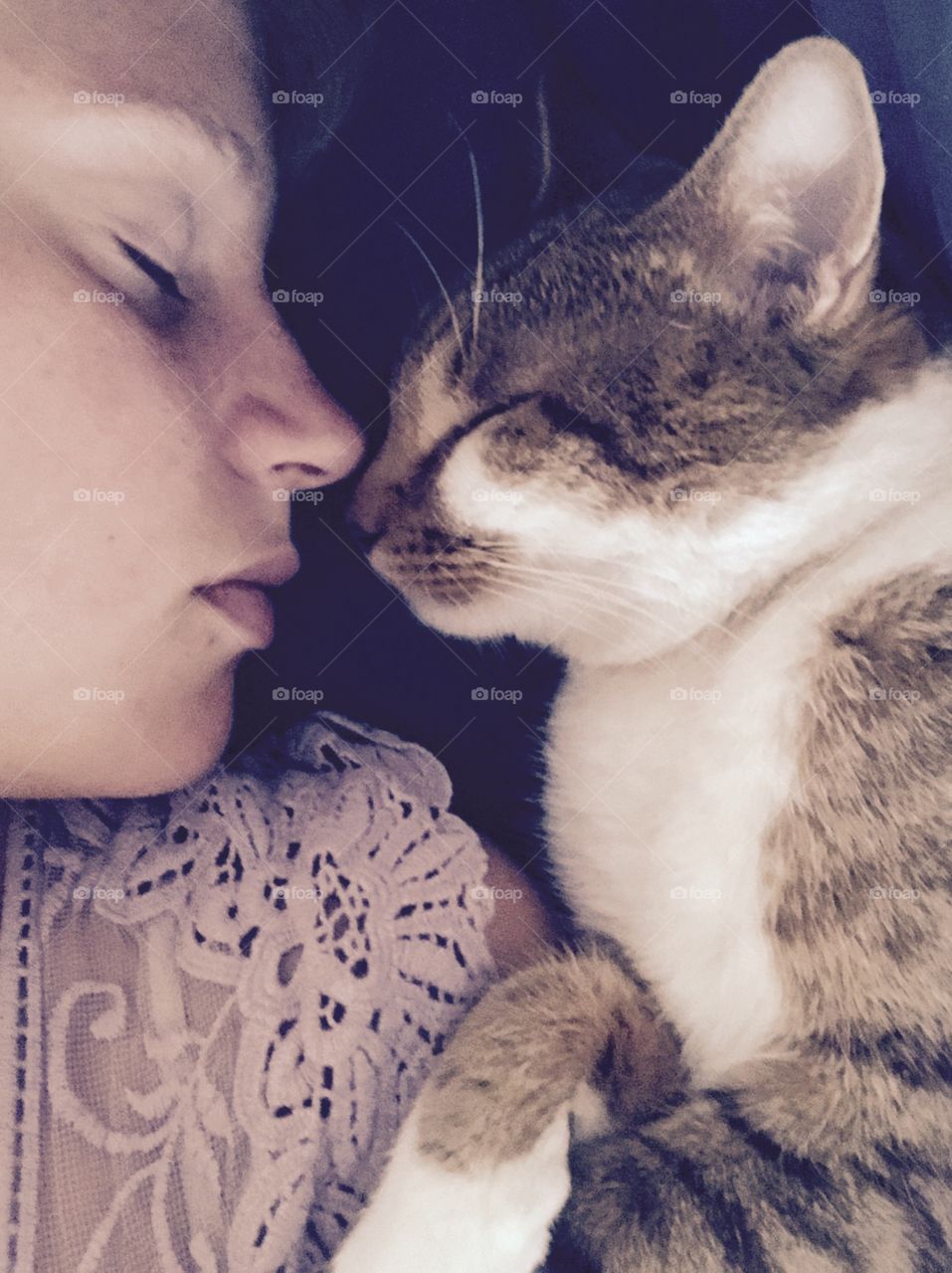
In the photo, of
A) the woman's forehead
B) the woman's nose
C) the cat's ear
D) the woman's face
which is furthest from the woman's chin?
the cat's ear

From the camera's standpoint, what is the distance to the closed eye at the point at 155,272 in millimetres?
664

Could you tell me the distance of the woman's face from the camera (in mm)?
590

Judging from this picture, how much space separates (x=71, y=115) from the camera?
1.94ft

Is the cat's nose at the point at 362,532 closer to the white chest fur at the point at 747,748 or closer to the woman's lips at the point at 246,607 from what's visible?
the woman's lips at the point at 246,607

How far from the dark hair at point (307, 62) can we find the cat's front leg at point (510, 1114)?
777 millimetres

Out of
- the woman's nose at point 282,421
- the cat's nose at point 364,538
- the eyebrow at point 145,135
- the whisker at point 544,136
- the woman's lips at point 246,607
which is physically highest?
the whisker at point 544,136

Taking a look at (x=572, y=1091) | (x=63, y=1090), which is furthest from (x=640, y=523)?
(x=63, y=1090)

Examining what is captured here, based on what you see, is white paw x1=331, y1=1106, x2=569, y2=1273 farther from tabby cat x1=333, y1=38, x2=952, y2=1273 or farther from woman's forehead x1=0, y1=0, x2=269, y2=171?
woman's forehead x1=0, y1=0, x2=269, y2=171

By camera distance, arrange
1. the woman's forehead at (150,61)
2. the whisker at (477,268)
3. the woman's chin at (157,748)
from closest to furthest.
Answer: the woman's forehead at (150,61) → the woman's chin at (157,748) → the whisker at (477,268)

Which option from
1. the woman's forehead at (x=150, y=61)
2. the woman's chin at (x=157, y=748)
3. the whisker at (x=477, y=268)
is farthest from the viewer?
the whisker at (x=477, y=268)

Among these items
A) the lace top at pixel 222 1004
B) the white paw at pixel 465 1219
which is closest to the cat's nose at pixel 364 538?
the lace top at pixel 222 1004

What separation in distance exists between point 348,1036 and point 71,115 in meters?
0.70

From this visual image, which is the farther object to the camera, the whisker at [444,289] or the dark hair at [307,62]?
the whisker at [444,289]

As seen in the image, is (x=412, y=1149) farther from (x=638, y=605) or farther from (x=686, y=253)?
(x=686, y=253)
